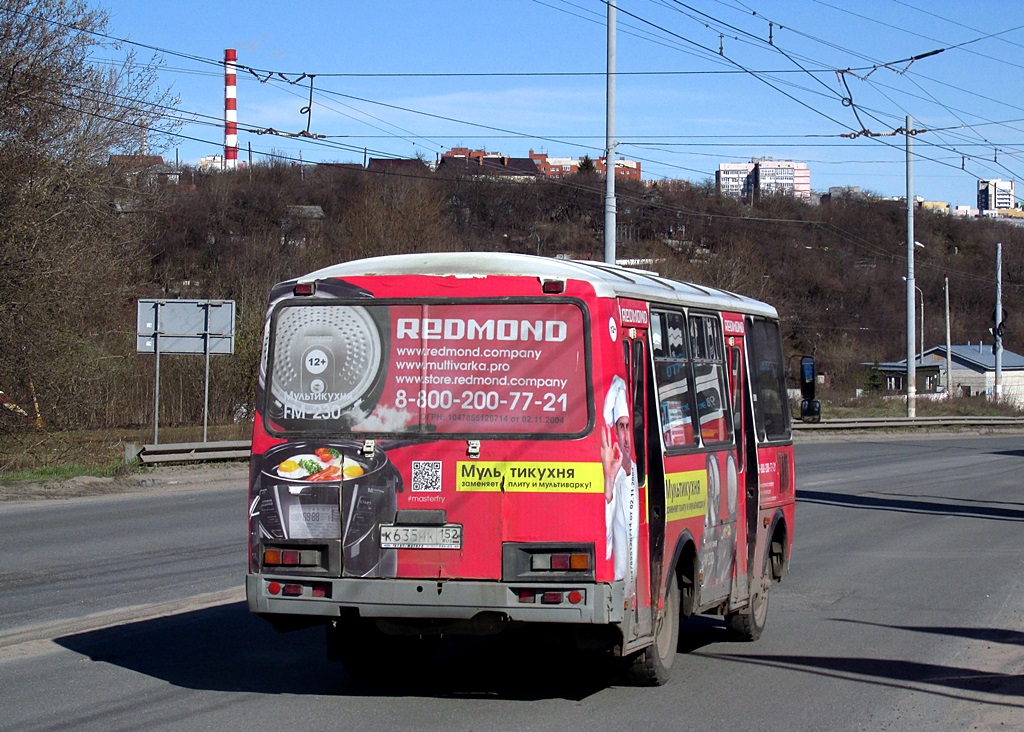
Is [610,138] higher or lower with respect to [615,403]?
higher

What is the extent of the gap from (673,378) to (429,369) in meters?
1.61

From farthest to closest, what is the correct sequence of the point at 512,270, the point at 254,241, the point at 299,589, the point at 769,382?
the point at 254,241, the point at 769,382, the point at 512,270, the point at 299,589

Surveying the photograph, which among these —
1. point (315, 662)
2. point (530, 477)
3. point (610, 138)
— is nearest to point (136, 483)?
point (610, 138)

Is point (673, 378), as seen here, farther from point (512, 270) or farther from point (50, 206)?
point (50, 206)

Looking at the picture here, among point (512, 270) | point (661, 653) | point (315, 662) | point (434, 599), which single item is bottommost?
point (315, 662)

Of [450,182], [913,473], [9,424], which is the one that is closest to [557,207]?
[450,182]

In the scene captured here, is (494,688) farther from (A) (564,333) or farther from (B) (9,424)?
(B) (9,424)

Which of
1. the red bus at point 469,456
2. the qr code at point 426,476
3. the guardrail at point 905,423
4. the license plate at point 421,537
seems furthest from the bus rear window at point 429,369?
the guardrail at point 905,423

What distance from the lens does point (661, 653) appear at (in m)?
7.33

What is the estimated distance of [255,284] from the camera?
43.8 metres

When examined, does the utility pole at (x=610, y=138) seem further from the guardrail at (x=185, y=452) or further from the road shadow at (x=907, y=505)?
the guardrail at (x=185, y=452)

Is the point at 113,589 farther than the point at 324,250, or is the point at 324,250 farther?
the point at 324,250

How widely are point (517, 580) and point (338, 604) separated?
989 mm

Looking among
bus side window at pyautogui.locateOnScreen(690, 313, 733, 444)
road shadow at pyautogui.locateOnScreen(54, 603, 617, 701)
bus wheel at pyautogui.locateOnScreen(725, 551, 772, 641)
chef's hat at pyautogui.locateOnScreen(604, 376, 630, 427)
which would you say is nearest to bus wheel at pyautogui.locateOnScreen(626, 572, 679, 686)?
road shadow at pyautogui.locateOnScreen(54, 603, 617, 701)
